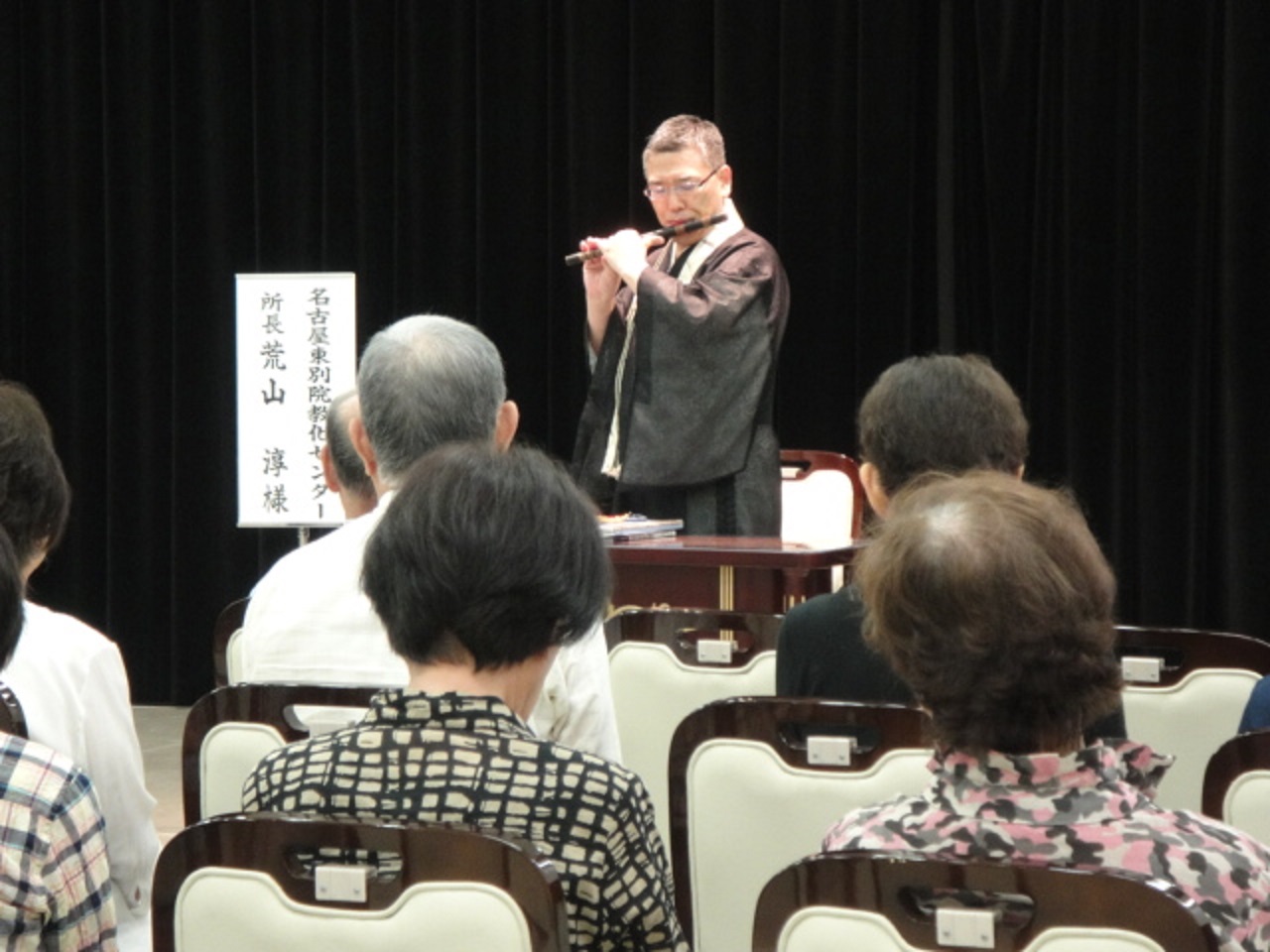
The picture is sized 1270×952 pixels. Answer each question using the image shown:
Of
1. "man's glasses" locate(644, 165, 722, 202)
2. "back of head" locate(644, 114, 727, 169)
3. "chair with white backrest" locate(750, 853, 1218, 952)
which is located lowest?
"chair with white backrest" locate(750, 853, 1218, 952)

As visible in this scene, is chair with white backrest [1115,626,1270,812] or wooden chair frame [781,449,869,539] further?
wooden chair frame [781,449,869,539]

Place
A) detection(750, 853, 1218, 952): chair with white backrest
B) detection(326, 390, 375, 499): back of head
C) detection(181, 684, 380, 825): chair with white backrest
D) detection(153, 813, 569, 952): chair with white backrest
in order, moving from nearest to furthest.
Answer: detection(750, 853, 1218, 952): chair with white backrest → detection(153, 813, 569, 952): chair with white backrest → detection(181, 684, 380, 825): chair with white backrest → detection(326, 390, 375, 499): back of head

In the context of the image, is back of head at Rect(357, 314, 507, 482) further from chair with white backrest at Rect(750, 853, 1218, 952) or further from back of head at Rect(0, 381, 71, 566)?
chair with white backrest at Rect(750, 853, 1218, 952)

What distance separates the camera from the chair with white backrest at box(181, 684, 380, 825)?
77.2 inches

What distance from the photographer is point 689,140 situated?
4531mm

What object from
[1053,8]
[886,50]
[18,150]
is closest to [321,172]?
[18,150]

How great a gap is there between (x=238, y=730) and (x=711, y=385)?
2.78 metres

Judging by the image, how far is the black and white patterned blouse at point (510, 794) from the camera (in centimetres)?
145

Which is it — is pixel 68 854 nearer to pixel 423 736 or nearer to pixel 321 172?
pixel 423 736

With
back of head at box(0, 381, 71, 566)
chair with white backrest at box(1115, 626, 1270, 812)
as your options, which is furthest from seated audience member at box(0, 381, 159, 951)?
chair with white backrest at box(1115, 626, 1270, 812)

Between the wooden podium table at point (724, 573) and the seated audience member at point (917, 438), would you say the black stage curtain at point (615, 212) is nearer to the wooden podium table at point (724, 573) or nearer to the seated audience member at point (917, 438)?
the wooden podium table at point (724, 573)

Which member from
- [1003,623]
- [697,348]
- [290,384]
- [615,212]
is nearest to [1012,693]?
[1003,623]

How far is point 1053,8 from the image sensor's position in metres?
5.31

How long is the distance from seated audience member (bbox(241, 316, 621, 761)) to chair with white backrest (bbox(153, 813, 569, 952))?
578 millimetres
